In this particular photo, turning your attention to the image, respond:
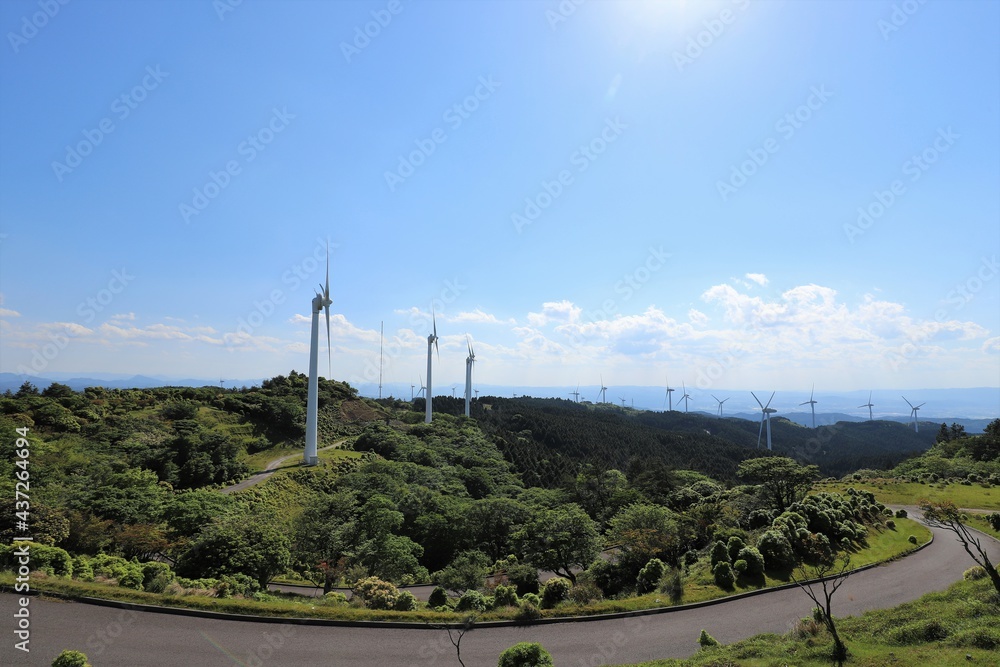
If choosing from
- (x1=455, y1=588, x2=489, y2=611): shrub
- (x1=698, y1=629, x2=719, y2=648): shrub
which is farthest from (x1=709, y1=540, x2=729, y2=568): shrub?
(x1=455, y1=588, x2=489, y2=611): shrub

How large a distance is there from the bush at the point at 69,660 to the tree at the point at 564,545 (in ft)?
95.3

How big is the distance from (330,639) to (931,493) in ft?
237

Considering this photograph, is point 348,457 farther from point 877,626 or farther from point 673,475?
point 877,626

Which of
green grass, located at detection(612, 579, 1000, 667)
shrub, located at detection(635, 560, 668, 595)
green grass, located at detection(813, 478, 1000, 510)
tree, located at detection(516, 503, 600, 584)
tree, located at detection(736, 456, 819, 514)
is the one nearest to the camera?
green grass, located at detection(612, 579, 1000, 667)

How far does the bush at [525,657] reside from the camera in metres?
14.9

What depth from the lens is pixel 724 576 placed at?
26484 mm

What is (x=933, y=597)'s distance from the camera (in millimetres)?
21922

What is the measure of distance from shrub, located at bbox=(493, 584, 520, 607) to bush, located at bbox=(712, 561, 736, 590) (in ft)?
39.3

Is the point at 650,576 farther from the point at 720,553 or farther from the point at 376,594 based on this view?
the point at 376,594

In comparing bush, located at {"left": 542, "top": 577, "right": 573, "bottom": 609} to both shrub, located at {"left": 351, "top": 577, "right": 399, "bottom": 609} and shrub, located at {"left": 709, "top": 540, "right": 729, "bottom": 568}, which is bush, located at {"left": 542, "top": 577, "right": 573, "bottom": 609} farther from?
shrub, located at {"left": 709, "top": 540, "right": 729, "bottom": 568}

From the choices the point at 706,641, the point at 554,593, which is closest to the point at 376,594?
the point at 554,593

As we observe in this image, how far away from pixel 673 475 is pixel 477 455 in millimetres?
32986

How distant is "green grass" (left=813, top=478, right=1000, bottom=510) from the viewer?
5209cm

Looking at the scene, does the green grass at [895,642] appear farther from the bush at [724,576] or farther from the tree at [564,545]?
the tree at [564,545]
